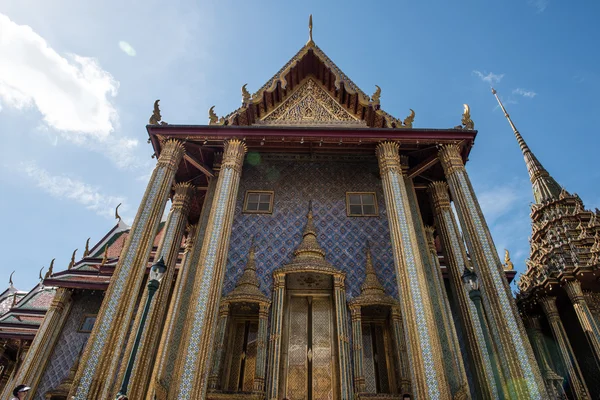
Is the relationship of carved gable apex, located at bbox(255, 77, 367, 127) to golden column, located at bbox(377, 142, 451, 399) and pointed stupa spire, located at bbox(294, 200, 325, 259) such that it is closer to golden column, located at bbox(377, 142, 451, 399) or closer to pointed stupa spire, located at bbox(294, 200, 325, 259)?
golden column, located at bbox(377, 142, 451, 399)

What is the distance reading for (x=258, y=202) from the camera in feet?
37.6

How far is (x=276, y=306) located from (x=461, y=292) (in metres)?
4.32

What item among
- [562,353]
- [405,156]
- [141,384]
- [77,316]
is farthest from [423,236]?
[77,316]

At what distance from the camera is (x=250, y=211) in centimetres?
1121

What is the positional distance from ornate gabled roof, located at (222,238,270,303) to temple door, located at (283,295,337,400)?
0.82 m

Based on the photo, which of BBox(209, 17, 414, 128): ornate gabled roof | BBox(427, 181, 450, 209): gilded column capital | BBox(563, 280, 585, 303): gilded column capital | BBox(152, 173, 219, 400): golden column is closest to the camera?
BBox(152, 173, 219, 400): golden column

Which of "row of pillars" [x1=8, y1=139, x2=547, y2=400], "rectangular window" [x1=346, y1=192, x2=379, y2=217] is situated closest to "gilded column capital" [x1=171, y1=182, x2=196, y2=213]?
"row of pillars" [x1=8, y1=139, x2=547, y2=400]

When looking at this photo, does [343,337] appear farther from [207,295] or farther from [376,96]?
[376,96]

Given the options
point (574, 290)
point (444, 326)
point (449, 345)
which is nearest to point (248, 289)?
point (444, 326)

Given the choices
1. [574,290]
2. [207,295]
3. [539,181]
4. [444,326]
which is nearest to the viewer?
[207,295]

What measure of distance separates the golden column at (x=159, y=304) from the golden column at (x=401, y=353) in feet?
16.6

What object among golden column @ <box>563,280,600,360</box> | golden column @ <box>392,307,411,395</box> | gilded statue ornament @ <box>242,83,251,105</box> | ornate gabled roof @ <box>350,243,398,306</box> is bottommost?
golden column @ <box>392,307,411,395</box>

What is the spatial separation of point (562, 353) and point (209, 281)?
41.3 ft

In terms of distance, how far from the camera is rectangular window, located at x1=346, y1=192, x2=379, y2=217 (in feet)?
36.5
